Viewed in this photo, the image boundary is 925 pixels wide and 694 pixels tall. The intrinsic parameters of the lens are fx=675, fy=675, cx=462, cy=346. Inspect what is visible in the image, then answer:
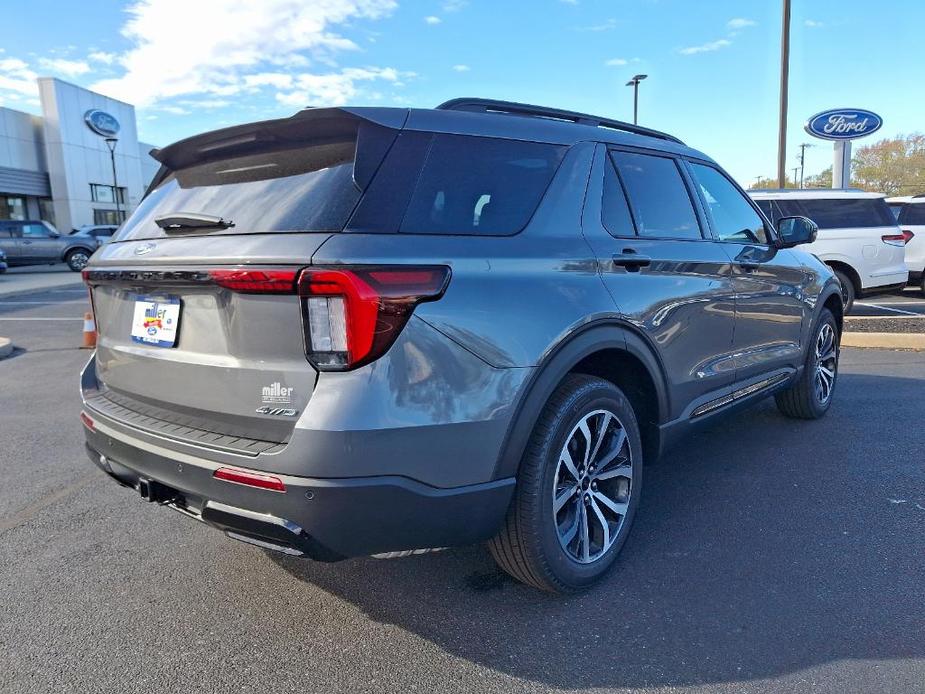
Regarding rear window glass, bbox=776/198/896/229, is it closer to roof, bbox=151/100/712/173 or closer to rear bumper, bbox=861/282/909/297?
rear bumper, bbox=861/282/909/297

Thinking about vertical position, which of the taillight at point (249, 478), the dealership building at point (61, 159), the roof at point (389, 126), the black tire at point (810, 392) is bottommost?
the black tire at point (810, 392)

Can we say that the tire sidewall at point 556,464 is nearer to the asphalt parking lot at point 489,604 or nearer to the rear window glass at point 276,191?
the asphalt parking lot at point 489,604

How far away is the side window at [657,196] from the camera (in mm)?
3201

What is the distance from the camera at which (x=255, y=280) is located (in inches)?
83.0

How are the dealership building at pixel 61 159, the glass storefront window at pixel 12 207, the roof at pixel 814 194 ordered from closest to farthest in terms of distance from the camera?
the roof at pixel 814 194 → the glass storefront window at pixel 12 207 → the dealership building at pixel 61 159

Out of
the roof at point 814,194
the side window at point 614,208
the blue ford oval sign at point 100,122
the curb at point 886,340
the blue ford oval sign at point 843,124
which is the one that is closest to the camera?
the side window at point 614,208

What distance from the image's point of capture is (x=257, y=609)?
267 cm

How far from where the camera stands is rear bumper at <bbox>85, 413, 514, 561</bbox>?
80.0 inches

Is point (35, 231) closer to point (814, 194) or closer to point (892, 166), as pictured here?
point (814, 194)

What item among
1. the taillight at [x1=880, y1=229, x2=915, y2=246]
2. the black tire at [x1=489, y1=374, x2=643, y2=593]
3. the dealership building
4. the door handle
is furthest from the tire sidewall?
the dealership building

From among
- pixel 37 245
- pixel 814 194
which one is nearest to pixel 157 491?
pixel 814 194

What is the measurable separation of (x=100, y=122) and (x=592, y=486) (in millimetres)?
45888

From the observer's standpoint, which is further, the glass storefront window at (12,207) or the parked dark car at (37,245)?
the glass storefront window at (12,207)

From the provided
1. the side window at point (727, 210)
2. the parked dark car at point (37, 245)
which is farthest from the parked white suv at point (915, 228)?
the parked dark car at point (37, 245)
